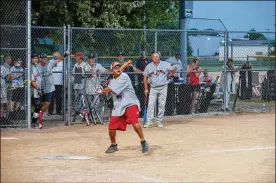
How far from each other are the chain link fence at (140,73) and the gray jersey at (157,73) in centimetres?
128

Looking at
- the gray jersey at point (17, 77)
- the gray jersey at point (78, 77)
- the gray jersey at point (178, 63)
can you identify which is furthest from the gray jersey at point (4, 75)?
the gray jersey at point (178, 63)

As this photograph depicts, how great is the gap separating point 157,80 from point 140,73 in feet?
5.19

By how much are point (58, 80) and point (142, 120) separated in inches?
105

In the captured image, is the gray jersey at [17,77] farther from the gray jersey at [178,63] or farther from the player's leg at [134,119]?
the gray jersey at [178,63]

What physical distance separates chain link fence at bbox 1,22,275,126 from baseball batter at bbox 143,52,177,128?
1223 millimetres

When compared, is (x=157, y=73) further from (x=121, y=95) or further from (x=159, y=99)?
(x=121, y=95)

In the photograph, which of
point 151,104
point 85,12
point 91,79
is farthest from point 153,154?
point 85,12

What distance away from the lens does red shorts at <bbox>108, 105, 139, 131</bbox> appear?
39.9 feet

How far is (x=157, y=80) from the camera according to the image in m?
16.5

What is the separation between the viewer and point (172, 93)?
18750 mm

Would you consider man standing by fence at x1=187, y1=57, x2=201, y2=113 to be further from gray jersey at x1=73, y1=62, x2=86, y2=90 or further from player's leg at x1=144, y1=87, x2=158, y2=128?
gray jersey at x1=73, y1=62, x2=86, y2=90

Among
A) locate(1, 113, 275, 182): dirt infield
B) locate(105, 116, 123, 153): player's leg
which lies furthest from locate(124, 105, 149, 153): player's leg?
locate(1, 113, 275, 182): dirt infield

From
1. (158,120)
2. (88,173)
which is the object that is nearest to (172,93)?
(158,120)

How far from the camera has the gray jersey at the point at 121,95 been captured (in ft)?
40.0
